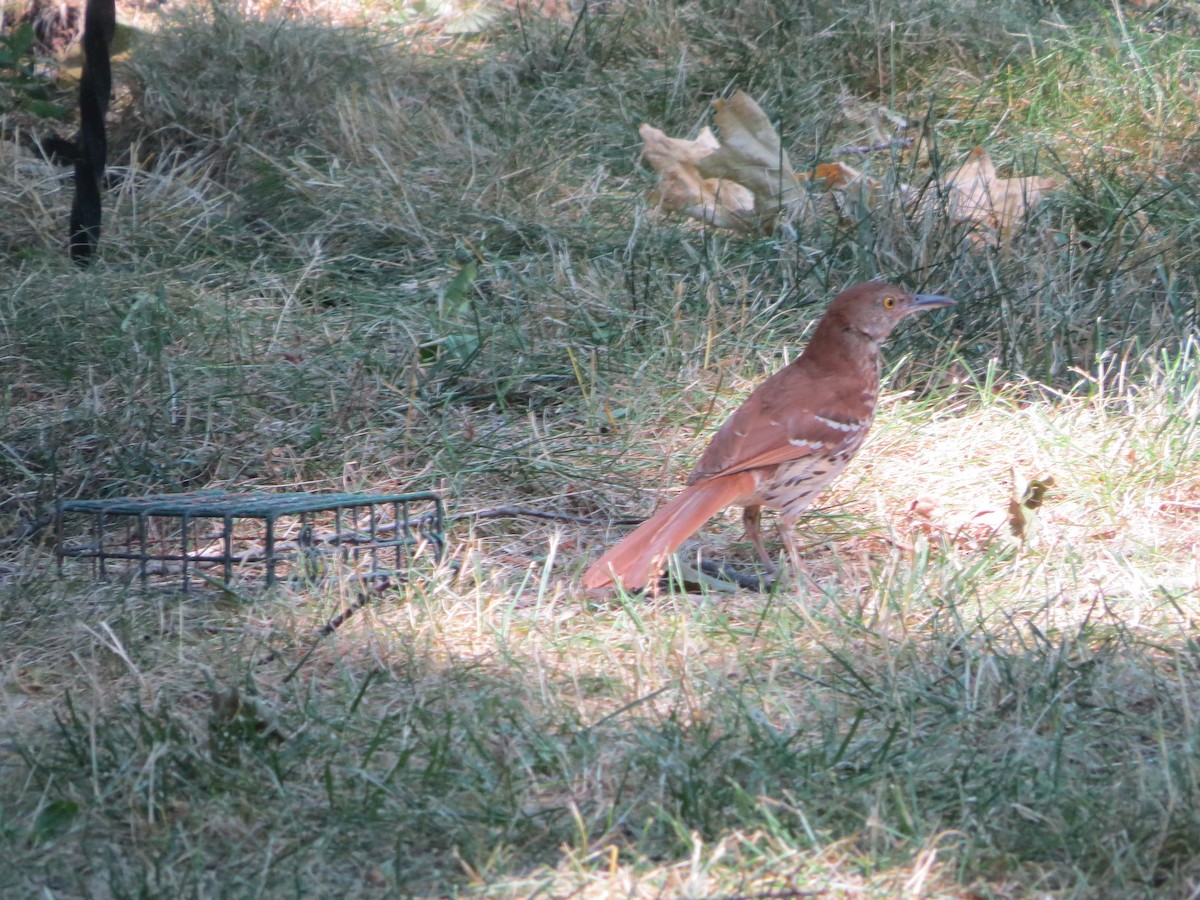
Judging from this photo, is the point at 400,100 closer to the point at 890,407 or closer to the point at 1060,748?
the point at 890,407

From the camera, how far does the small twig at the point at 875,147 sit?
5.49 metres

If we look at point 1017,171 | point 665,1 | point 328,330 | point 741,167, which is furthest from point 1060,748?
point 665,1

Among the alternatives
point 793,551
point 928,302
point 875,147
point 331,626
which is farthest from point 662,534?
point 875,147

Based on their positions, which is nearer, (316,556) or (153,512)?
(153,512)

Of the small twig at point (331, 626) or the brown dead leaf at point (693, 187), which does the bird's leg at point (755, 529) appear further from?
the brown dead leaf at point (693, 187)

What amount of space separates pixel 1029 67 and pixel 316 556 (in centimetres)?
445

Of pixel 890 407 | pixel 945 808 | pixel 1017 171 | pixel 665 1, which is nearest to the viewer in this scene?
pixel 945 808

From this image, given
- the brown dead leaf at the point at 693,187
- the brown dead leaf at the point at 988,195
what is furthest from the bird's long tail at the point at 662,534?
the brown dead leaf at the point at 693,187

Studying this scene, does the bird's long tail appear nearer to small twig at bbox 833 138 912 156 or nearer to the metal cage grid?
the metal cage grid

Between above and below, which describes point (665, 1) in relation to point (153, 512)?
above

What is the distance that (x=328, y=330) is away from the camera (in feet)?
15.6

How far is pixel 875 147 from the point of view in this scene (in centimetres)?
548

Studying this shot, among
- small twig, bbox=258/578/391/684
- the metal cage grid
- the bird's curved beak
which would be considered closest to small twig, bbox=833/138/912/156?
the bird's curved beak

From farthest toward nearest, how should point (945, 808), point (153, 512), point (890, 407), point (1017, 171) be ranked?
point (1017, 171) < point (890, 407) < point (153, 512) < point (945, 808)
